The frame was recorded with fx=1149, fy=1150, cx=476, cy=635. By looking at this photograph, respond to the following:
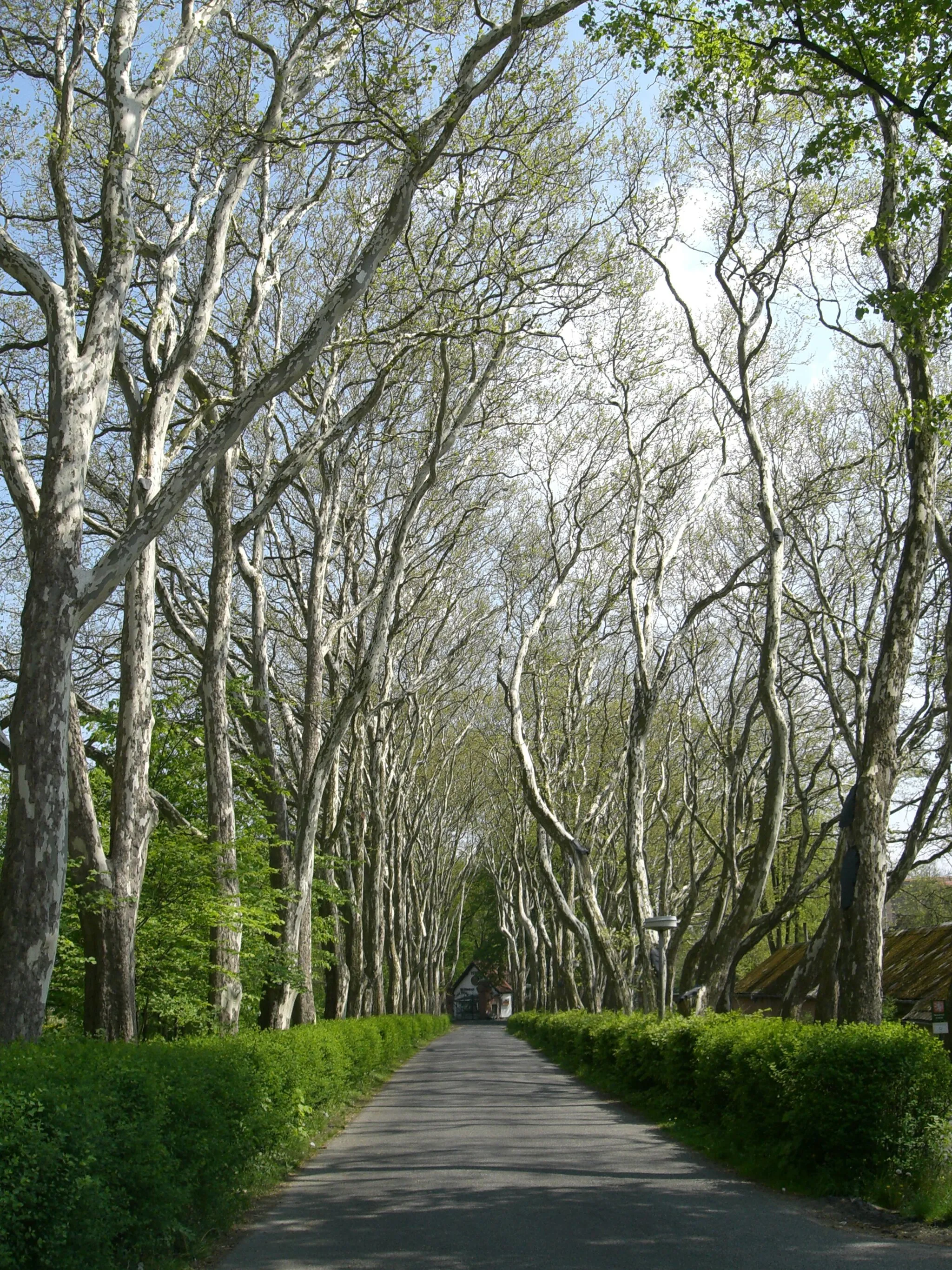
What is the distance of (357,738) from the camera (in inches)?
950

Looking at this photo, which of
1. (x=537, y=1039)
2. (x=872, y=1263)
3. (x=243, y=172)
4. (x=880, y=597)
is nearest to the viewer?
(x=872, y=1263)

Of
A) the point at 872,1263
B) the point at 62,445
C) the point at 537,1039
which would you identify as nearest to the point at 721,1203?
the point at 872,1263

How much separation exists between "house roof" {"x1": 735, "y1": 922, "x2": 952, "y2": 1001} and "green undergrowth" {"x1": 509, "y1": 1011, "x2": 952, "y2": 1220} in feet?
28.5

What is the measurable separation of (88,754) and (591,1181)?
7588 mm

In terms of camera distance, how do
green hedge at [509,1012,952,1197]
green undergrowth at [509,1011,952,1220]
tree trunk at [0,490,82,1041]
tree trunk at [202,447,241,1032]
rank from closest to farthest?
tree trunk at [0,490,82,1041], green undergrowth at [509,1011,952,1220], green hedge at [509,1012,952,1197], tree trunk at [202,447,241,1032]

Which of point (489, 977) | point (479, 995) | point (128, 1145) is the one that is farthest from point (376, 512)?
point (479, 995)

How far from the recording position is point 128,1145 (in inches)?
226

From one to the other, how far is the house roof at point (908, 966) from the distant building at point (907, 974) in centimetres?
2

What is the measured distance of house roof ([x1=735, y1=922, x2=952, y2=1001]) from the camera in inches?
1043

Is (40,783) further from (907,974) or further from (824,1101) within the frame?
(907,974)

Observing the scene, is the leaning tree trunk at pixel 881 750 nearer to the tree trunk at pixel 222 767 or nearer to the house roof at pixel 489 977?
the tree trunk at pixel 222 767

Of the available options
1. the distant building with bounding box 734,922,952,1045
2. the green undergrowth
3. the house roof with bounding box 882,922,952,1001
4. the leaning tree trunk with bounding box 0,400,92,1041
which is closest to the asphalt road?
the green undergrowth

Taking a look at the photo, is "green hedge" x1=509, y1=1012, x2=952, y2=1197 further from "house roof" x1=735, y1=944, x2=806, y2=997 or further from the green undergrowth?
"house roof" x1=735, y1=944, x2=806, y2=997

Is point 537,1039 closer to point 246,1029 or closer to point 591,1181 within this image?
point 246,1029
